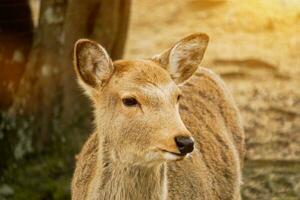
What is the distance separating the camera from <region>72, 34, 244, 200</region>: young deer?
714cm

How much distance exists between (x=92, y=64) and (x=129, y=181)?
2.92ft

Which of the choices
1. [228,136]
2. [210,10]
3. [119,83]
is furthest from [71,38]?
[210,10]

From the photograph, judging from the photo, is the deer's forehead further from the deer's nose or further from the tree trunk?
the tree trunk

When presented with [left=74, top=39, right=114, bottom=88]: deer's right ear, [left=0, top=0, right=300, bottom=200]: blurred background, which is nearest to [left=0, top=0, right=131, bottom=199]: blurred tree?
[left=0, top=0, right=300, bottom=200]: blurred background

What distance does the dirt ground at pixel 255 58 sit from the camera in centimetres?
1152

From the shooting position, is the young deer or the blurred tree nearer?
the young deer

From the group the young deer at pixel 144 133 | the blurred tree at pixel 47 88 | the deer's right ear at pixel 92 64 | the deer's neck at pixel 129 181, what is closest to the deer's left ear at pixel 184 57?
the young deer at pixel 144 133

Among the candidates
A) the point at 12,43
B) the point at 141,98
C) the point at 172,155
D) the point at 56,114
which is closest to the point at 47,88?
the point at 56,114

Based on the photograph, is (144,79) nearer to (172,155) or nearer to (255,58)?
(172,155)

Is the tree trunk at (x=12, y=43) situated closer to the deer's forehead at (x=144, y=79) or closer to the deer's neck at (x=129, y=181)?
A: the deer's forehead at (x=144, y=79)

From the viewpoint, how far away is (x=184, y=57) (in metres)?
7.97

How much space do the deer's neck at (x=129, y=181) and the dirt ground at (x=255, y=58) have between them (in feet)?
11.7

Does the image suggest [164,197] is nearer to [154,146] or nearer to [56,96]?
[154,146]

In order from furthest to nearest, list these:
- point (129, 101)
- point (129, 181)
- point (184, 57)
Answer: point (184, 57) < point (129, 181) < point (129, 101)
